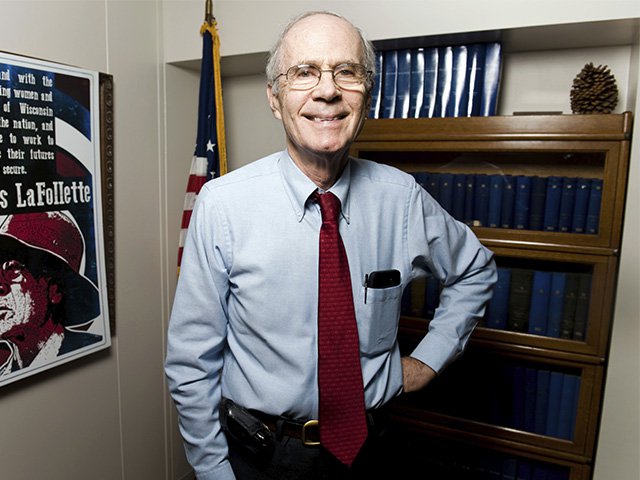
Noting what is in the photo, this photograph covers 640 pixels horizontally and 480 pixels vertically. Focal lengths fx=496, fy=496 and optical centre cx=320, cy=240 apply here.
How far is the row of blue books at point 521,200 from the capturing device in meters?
1.60

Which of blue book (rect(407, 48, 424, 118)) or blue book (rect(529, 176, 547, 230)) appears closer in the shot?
blue book (rect(529, 176, 547, 230))

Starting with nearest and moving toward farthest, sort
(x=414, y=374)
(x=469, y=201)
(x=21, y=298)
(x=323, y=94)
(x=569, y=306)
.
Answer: (x=323, y=94)
(x=414, y=374)
(x=21, y=298)
(x=569, y=306)
(x=469, y=201)

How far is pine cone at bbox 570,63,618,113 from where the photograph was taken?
1.57 metres

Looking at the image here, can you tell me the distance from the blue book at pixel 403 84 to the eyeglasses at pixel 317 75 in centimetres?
83

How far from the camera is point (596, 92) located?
157 centimetres

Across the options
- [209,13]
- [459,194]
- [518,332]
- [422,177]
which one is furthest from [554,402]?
[209,13]

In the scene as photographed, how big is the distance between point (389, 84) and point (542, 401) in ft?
4.15

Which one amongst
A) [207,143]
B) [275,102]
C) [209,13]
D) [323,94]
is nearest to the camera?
[323,94]

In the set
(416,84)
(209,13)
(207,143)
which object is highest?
(209,13)

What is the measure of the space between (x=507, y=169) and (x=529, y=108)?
1.18 feet

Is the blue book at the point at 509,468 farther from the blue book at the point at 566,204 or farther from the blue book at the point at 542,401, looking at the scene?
the blue book at the point at 566,204

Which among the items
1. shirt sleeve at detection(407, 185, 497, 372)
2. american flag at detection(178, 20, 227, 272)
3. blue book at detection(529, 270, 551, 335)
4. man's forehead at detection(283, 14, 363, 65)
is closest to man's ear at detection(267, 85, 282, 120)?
man's forehead at detection(283, 14, 363, 65)

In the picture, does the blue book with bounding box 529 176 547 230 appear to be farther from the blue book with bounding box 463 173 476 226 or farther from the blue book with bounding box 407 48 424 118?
the blue book with bounding box 407 48 424 118

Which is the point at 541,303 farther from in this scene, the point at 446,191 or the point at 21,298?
the point at 21,298
